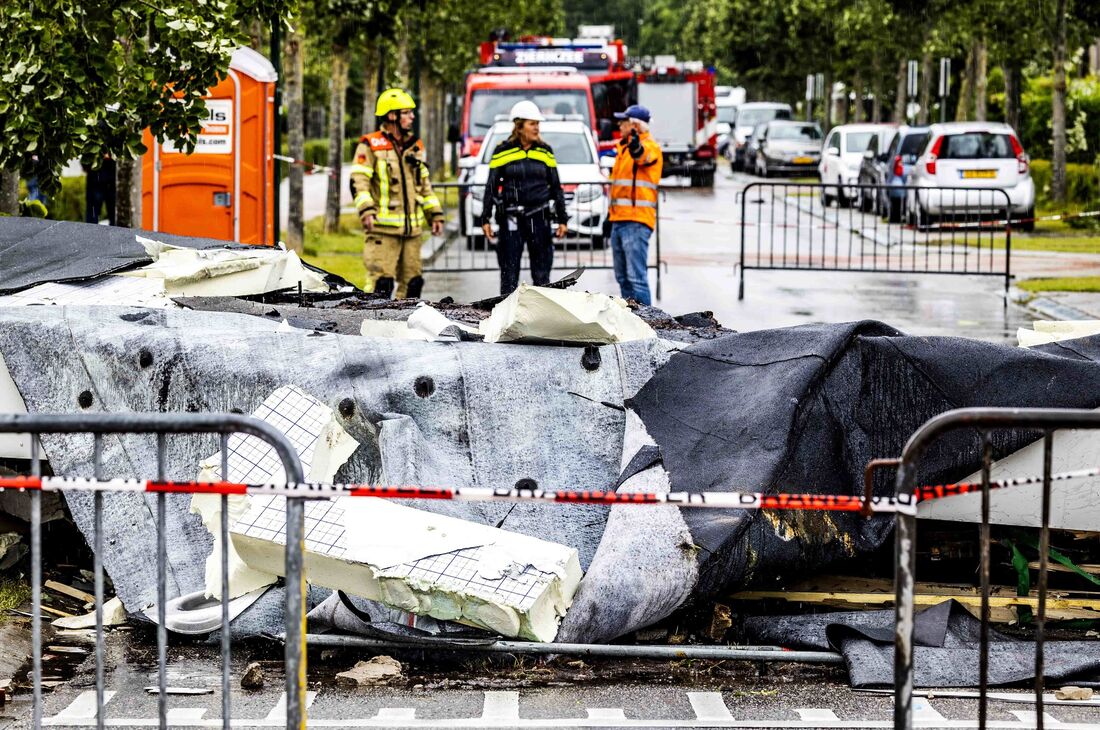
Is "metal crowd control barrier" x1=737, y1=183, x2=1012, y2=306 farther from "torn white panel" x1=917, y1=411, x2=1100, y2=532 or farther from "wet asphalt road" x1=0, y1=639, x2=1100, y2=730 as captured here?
"wet asphalt road" x1=0, y1=639, x2=1100, y2=730

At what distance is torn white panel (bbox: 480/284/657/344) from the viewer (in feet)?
21.2

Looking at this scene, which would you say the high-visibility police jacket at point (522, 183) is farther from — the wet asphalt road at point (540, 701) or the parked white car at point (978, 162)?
the parked white car at point (978, 162)

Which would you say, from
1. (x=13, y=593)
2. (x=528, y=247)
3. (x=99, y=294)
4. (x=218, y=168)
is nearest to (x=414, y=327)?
(x=99, y=294)

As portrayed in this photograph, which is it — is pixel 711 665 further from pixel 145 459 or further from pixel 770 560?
pixel 145 459

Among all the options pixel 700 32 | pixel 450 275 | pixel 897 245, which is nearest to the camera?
pixel 450 275

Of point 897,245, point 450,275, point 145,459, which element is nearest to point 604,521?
point 145,459

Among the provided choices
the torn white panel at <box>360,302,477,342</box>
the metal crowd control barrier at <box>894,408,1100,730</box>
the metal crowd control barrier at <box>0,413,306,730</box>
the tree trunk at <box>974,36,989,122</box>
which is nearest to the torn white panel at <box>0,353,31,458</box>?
the torn white panel at <box>360,302,477,342</box>

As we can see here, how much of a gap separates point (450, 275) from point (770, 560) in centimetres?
1296

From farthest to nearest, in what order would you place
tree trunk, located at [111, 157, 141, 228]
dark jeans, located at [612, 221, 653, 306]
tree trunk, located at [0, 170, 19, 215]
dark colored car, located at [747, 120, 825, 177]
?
dark colored car, located at [747, 120, 825, 177] < dark jeans, located at [612, 221, 653, 306] < tree trunk, located at [111, 157, 141, 228] < tree trunk, located at [0, 170, 19, 215]

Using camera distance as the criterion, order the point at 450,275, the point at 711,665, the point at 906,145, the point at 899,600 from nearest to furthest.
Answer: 1. the point at 899,600
2. the point at 711,665
3. the point at 450,275
4. the point at 906,145

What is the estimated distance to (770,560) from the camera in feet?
19.2

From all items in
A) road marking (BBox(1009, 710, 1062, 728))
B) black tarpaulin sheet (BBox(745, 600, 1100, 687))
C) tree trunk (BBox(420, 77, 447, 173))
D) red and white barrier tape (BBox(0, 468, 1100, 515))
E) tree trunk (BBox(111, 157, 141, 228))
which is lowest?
road marking (BBox(1009, 710, 1062, 728))

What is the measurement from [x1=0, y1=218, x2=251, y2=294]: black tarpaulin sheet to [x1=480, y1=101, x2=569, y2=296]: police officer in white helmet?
4048mm

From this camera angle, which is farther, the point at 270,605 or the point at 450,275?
the point at 450,275
